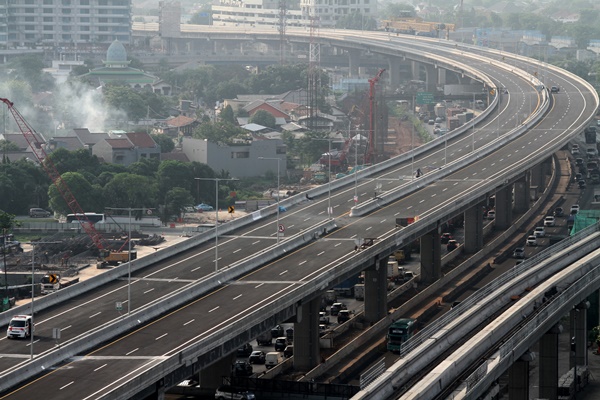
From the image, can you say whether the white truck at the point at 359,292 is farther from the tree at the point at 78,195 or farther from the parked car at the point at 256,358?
the tree at the point at 78,195

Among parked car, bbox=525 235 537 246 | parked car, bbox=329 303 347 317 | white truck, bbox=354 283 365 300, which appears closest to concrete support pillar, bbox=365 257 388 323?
parked car, bbox=329 303 347 317

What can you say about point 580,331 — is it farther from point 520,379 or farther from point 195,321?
point 195,321

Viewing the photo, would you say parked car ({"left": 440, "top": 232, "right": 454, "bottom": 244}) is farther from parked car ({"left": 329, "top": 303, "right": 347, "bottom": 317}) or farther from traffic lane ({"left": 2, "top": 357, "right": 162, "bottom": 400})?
traffic lane ({"left": 2, "top": 357, "right": 162, "bottom": 400})

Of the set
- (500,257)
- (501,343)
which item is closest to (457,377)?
(501,343)

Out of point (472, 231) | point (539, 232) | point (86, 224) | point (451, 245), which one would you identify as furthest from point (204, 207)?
point (539, 232)

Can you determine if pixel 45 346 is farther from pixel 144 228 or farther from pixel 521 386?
pixel 144 228
